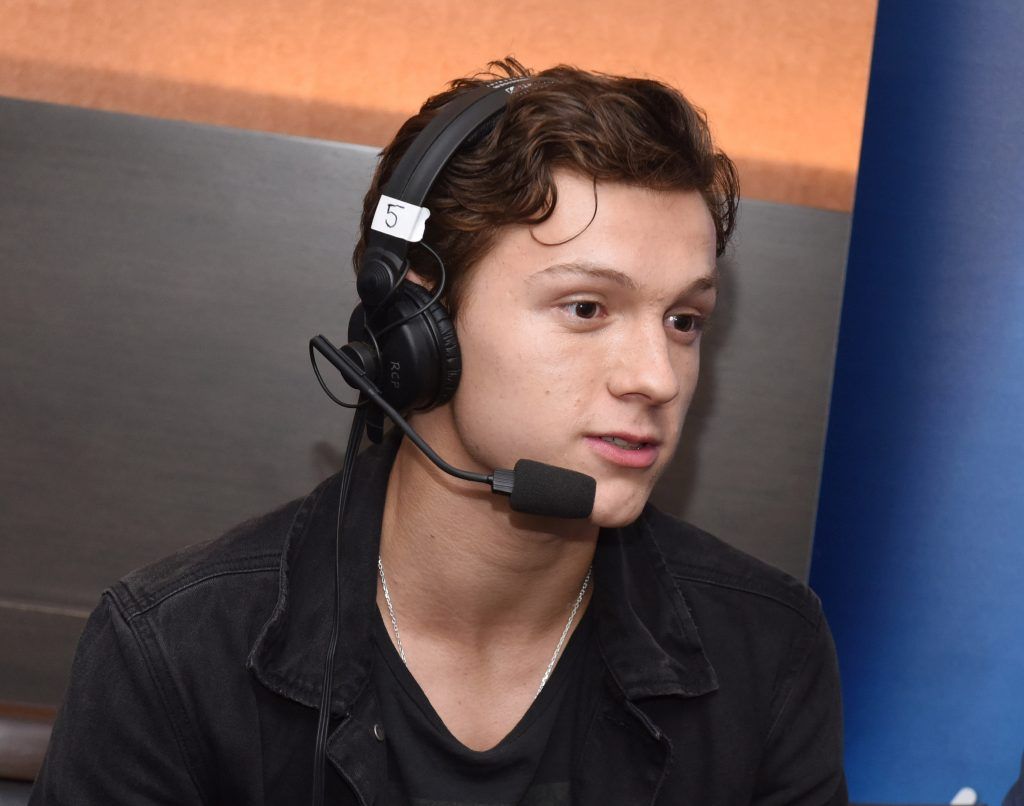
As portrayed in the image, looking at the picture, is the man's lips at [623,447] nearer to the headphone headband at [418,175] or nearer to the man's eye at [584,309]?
the man's eye at [584,309]

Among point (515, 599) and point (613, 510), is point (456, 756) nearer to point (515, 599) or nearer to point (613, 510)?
point (515, 599)

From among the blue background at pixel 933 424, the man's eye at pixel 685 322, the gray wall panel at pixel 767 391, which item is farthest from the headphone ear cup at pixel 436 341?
the blue background at pixel 933 424

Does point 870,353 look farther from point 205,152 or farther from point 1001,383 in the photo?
point 205,152

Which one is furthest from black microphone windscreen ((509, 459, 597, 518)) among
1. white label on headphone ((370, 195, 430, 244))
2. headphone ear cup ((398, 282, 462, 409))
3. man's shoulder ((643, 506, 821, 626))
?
man's shoulder ((643, 506, 821, 626))

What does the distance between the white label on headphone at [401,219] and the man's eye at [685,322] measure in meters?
0.29

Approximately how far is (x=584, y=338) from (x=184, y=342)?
632mm

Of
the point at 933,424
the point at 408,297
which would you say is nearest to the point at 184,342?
the point at 408,297

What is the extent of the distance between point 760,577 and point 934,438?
40 cm

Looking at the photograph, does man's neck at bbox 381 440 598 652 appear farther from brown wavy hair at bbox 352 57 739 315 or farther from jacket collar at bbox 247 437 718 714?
brown wavy hair at bbox 352 57 739 315

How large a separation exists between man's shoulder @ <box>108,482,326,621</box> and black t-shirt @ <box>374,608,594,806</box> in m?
0.15

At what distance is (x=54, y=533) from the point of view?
154 cm

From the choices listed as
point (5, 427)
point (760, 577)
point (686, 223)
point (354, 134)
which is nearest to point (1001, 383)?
point (760, 577)

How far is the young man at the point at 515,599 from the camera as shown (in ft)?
3.76

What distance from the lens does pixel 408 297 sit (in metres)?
1.15
